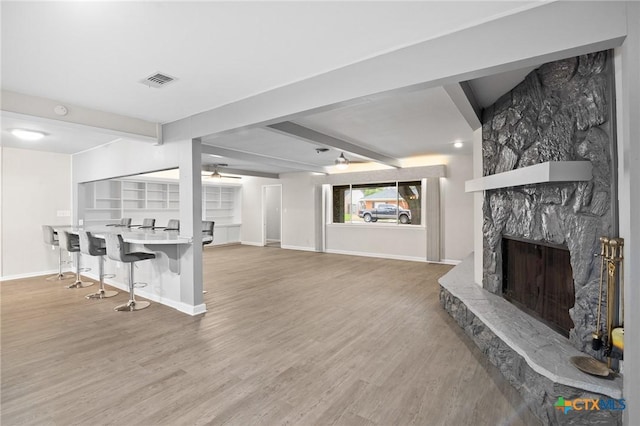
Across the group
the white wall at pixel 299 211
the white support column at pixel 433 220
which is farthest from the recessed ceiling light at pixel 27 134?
the white support column at pixel 433 220

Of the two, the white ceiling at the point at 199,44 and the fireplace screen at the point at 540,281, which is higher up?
the white ceiling at the point at 199,44

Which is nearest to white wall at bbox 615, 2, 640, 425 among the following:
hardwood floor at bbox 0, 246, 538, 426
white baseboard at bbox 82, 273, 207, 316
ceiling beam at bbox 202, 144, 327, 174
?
hardwood floor at bbox 0, 246, 538, 426

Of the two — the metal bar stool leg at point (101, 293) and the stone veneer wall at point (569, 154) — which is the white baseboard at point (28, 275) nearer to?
the metal bar stool leg at point (101, 293)

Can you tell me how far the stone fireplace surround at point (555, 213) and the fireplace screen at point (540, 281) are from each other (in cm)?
11

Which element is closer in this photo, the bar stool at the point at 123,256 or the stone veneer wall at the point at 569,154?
the stone veneer wall at the point at 569,154

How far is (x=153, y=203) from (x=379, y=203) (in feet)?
21.7

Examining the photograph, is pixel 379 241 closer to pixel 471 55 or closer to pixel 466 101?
pixel 466 101

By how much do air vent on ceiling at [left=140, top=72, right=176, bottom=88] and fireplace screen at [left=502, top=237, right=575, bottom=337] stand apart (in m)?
3.65

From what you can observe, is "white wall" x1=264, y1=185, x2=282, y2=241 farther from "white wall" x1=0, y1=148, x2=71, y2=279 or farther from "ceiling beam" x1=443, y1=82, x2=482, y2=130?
"ceiling beam" x1=443, y1=82, x2=482, y2=130

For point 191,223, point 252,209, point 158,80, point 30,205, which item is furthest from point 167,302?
point 252,209

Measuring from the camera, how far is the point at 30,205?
5.82 m

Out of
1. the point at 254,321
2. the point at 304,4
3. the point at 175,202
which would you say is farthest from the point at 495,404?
the point at 175,202

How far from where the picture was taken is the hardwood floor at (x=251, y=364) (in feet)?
6.36

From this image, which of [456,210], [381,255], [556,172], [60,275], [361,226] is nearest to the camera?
[556,172]
